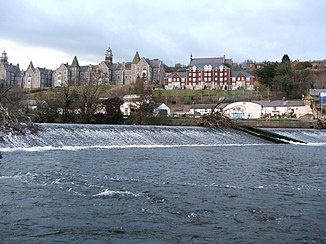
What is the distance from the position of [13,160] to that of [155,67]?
120278 mm

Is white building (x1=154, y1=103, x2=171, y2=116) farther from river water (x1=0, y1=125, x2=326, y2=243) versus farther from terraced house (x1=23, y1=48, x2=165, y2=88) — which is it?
terraced house (x1=23, y1=48, x2=165, y2=88)

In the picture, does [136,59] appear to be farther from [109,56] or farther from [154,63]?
[109,56]

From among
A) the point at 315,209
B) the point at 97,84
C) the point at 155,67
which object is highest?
the point at 155,67

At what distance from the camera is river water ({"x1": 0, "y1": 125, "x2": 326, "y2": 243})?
744 centimetres

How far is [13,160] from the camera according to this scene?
55.4 feet

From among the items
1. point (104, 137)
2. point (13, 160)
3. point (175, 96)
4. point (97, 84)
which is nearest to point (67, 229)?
point (13, 160)

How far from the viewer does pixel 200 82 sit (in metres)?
122

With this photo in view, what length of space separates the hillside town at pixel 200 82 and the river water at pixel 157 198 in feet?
122

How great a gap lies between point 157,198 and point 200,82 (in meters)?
114

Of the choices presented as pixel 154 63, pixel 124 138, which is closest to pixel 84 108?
pixel 124 138

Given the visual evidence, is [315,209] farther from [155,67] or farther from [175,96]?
[155,67]

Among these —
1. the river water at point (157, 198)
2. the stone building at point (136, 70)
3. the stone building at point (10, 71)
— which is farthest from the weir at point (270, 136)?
the stone building at point (10, 71)

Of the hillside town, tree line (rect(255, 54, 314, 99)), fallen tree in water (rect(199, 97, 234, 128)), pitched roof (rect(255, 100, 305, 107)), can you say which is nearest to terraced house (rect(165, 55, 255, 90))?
the hillside town

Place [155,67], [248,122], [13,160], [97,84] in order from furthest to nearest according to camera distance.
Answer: [155,67] → [248,122] → [97,84] → [13,160]
